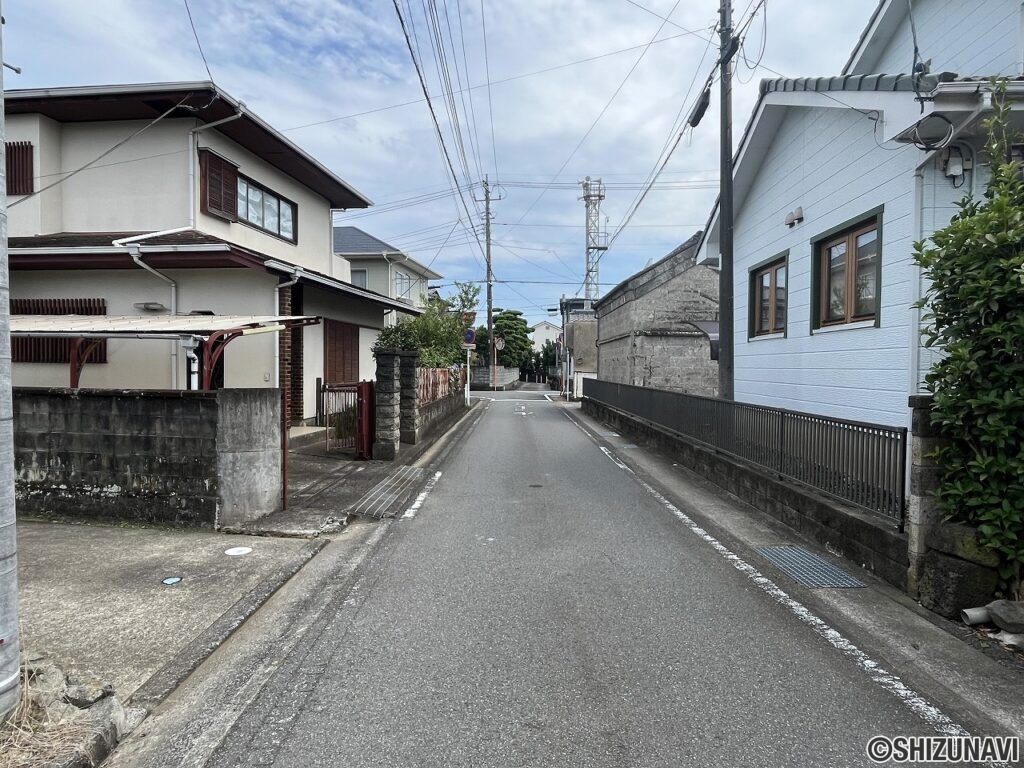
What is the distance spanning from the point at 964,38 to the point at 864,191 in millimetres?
1913

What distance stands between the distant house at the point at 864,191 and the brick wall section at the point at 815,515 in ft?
4.94

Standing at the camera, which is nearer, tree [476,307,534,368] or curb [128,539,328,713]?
curb [128,539,328,713]

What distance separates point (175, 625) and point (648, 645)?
122 inches

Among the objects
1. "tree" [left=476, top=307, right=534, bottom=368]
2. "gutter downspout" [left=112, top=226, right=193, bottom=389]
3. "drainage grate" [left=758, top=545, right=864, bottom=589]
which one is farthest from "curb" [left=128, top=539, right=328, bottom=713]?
"tree" [left=476, top=307, right=534, bottom=368]

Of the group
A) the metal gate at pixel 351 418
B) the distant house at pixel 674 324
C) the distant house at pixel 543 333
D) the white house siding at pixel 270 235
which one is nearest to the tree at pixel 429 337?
the white house siding at pixel 270 235

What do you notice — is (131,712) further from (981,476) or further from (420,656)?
(981,476)

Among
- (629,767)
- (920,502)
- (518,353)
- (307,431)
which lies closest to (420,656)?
(629,767)

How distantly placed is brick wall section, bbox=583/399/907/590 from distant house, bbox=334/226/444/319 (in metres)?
19.6

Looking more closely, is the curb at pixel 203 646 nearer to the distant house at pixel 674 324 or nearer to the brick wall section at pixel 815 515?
the brick wall section at pixel 815 515

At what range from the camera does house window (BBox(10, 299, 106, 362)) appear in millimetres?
11625

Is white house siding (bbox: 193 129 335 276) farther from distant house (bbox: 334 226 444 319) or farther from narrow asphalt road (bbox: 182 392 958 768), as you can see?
distant house (bbox: 334 226 444 319)

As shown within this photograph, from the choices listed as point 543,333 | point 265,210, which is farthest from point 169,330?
point 543,333

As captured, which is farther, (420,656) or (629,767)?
(420,656)

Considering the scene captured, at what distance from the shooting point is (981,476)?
4.33 meters
